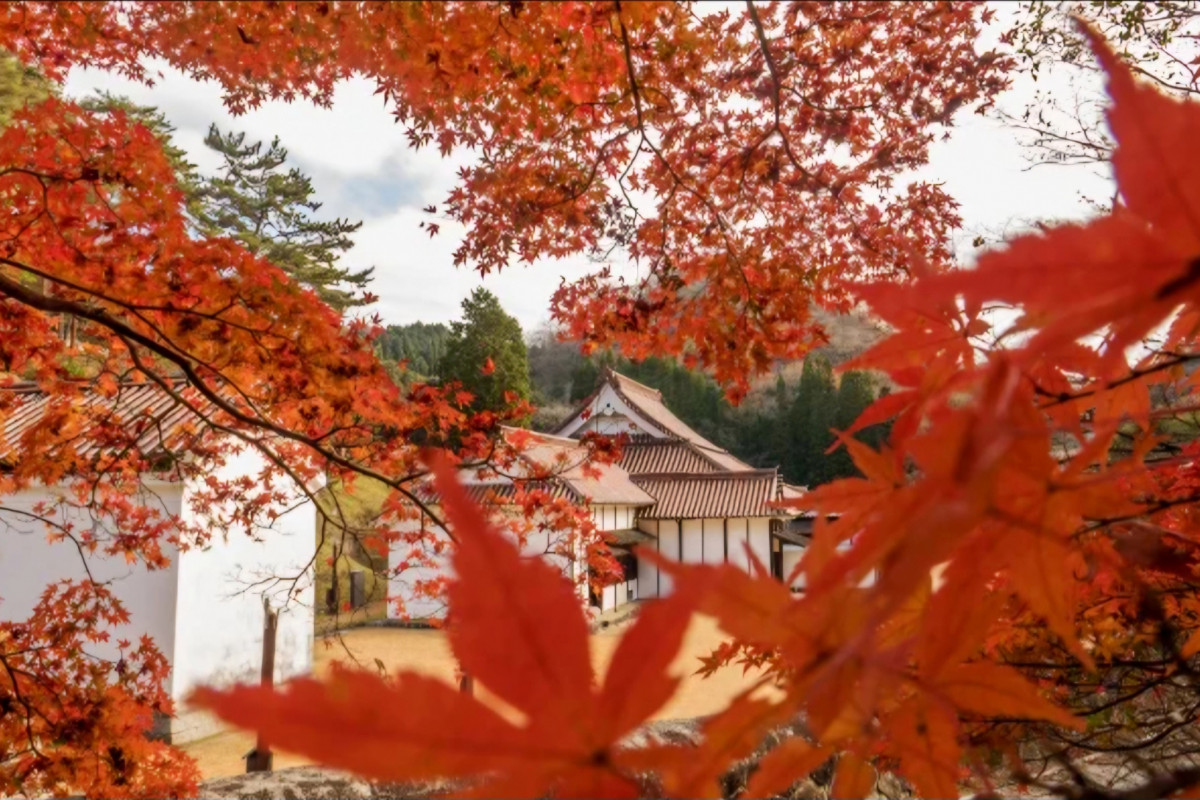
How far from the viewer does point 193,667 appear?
22.1ft

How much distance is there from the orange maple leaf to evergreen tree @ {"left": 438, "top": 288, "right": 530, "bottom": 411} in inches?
598

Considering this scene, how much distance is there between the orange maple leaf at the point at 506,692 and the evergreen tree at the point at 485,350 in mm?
15180

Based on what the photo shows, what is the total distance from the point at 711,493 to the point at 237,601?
897 cm

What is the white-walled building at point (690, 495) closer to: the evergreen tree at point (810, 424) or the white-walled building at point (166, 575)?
the white-walled building at point (166, 575)

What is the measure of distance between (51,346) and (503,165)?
1.85m

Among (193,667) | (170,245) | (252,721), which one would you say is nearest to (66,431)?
(170,245)

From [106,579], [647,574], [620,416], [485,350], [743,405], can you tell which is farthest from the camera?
[743,405]

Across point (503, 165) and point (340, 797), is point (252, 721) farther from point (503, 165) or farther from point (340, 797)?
point (340, 797)

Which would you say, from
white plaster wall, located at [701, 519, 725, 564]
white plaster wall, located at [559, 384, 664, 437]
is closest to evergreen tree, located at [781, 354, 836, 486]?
white plaster wall, located at [559, 384, 664, 437]

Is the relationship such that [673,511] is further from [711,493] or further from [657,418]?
[657,418]

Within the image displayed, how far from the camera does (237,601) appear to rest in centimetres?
743

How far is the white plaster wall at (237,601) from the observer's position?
660 cm

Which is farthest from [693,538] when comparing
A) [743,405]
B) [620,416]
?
[743,405]

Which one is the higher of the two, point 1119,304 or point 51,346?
point 51,346
